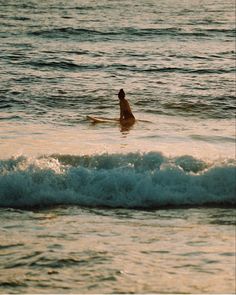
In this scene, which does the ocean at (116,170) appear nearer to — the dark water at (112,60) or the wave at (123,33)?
the dark water at (112,60)

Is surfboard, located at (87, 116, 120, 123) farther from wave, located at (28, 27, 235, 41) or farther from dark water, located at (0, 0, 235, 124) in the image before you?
wave, located at (28, 27, 235, 41)

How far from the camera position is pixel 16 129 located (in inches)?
736

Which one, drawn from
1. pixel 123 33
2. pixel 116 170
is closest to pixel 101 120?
pixel 116 170

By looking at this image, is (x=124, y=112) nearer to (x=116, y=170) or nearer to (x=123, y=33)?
(x=116, y=170)

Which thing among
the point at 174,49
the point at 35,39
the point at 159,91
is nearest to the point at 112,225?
the point at 159,91

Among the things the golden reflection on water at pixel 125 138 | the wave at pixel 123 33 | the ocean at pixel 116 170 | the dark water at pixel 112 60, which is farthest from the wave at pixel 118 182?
the wave at pixel 123 33

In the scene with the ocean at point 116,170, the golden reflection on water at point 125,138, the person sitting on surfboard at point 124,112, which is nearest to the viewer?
the ocean at point 116,170

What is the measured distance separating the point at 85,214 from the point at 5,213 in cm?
127

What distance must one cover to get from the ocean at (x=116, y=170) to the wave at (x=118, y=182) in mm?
24

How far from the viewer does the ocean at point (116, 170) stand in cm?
942

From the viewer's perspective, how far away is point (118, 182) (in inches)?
537

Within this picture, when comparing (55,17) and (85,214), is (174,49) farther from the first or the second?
(85,214)

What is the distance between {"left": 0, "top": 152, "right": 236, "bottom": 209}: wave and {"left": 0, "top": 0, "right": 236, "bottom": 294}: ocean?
24mm

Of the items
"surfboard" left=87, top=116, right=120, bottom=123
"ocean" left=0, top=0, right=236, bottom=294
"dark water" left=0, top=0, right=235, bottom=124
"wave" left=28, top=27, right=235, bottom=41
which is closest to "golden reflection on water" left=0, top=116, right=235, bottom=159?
"ocean" left=0, top=0, right=236, bottom=294
